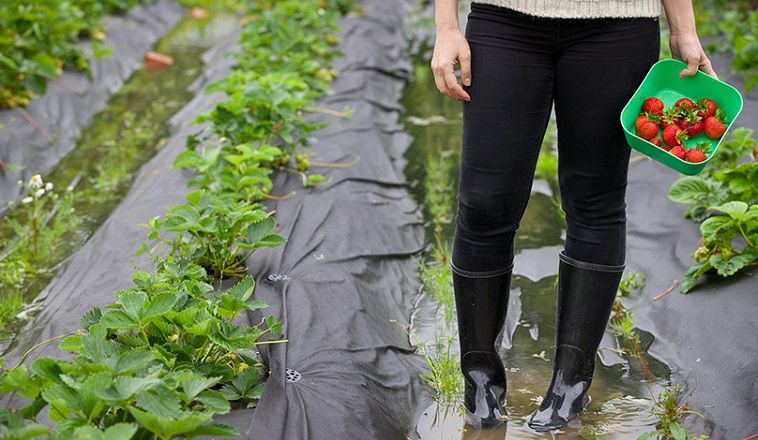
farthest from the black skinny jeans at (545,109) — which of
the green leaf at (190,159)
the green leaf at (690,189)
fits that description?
the green leaf at (190,159)

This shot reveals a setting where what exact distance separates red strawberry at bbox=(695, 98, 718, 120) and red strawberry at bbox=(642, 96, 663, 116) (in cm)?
10

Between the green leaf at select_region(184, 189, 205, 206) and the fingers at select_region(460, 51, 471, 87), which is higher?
the fingers at select_region(460, 51, 471, 87)

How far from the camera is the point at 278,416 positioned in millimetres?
1983

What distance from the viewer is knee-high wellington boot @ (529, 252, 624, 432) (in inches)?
82.1

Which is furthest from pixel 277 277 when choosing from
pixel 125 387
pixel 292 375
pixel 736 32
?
pixel 736 32

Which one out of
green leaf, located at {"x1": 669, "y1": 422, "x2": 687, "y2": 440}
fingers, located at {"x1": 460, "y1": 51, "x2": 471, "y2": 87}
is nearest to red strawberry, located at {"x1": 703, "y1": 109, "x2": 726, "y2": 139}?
fingers, located at {"x1": 460, "y1": 51, "x2": 471, "y2": 87}

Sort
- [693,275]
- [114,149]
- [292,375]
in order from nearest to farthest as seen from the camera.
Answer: [292,375] < [693,275] < [114,149]

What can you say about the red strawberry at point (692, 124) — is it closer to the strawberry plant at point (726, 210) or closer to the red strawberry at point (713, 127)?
the red strawberry at point (713, 127)

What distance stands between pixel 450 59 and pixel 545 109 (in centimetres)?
22

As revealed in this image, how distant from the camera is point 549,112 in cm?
196

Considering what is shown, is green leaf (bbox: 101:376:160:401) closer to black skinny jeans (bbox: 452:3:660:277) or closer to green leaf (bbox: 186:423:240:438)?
green leaf (bbox: 186:423:240:438)

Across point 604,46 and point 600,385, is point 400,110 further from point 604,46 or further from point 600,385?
point 604,46

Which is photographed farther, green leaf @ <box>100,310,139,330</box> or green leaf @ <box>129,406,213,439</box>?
green leaf @ <box>100,310,139,330</box>

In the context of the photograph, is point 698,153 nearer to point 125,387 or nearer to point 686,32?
point 686,32
